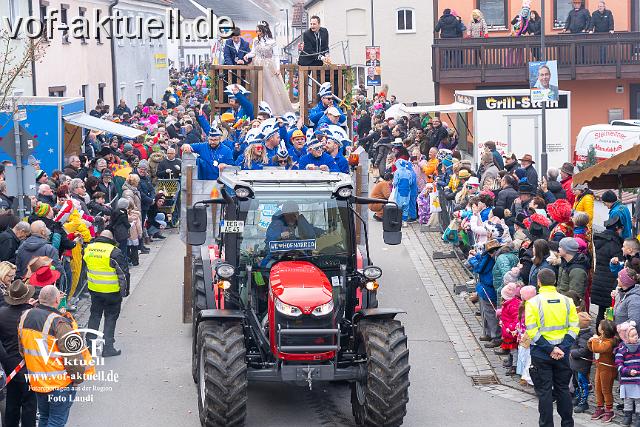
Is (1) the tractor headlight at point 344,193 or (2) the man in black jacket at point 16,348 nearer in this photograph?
(2) the man in black jacket at point 16,348

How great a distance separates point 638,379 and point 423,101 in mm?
46026

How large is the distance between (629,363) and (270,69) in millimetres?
11763

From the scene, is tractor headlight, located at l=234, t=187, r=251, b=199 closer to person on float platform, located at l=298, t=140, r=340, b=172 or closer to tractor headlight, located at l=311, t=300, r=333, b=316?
tractor headlight, located at l=311, t=300, r=333, b=316

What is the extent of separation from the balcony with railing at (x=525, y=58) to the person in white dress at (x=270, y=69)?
17.0m

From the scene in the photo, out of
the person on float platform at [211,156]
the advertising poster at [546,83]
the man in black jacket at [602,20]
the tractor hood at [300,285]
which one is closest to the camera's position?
the tractor hood at [300,285]

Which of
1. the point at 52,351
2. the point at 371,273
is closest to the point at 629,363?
the point at 371,273

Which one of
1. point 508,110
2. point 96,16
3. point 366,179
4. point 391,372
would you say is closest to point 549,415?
point 391,372

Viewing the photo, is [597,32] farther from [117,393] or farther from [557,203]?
[117,393]

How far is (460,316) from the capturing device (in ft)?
54.8

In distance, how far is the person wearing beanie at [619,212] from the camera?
14.4 metres

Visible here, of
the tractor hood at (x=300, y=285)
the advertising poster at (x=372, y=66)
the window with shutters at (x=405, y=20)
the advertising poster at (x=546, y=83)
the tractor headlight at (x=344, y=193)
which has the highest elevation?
the window with shutters at (x=405, y=20)

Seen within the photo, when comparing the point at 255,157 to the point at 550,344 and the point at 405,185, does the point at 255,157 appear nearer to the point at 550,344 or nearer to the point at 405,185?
the point at 550,344

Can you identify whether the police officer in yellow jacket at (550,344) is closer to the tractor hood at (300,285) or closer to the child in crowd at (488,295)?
the tractor hood at (300,285)

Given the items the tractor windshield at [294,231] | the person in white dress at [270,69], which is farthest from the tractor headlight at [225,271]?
the person in white dress at [270,69]
